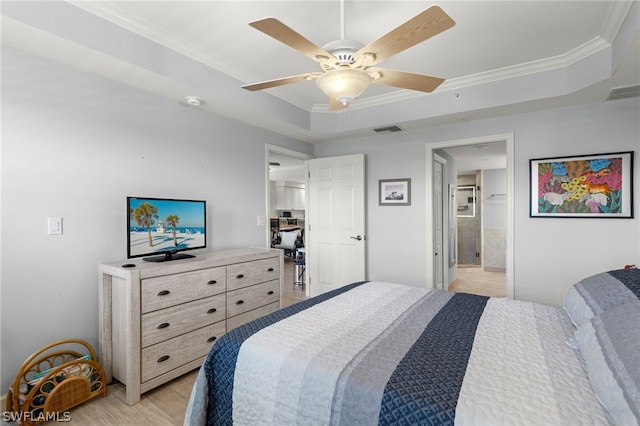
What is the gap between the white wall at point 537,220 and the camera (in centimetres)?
294

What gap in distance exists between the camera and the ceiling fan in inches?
55.1

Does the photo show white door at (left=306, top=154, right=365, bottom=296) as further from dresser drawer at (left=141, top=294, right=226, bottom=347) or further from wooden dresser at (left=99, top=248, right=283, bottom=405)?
dresser drawer at (left=141, top=294, right=226, bottom=347)

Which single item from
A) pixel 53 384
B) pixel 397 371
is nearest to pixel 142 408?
pixel 53 384

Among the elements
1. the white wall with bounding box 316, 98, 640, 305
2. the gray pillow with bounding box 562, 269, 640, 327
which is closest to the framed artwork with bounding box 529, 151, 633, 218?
the white wall with bounding box 316, 98, 640, 305

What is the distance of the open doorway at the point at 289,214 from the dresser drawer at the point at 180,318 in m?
2.57

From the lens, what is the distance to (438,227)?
4.31 metres

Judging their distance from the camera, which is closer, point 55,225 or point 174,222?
point 55,225

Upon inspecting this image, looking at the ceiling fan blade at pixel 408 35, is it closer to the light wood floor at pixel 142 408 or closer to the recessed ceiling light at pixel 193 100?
the recessed ceiling light at pixel 193 100

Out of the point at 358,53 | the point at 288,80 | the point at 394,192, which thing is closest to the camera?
the point at 358,53

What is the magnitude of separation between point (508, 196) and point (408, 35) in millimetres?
2587

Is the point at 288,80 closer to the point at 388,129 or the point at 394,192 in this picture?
the point at 388,129

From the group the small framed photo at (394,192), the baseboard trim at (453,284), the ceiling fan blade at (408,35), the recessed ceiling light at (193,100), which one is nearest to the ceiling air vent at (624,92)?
the small framed photo at (394,192)

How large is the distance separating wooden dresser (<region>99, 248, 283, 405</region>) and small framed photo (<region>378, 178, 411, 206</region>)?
217 centimetres

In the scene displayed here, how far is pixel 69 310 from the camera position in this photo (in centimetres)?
228
